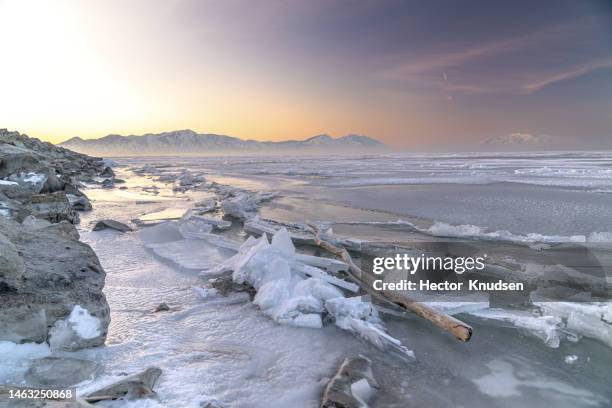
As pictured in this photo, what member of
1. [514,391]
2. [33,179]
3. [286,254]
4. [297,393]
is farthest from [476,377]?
[33,179]

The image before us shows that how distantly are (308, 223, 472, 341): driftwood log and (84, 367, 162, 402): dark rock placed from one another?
3111mm

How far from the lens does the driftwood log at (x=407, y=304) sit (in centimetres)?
390

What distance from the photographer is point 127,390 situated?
2.75m

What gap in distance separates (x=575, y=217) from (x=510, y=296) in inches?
255

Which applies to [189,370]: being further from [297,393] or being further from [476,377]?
[476,377]

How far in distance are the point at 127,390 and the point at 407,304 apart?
3.37 meters

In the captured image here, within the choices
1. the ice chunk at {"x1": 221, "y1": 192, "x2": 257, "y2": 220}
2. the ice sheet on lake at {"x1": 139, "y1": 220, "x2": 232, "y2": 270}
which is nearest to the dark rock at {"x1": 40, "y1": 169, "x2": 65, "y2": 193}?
the ice sheet on lake at {"x1": 139, "y1": 220, "x2": 232, "y2": 270}

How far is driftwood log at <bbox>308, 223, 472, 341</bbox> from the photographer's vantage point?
3.90 meters

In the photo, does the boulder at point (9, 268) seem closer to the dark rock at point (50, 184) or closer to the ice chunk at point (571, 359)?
the ice chunk at point (571, 359)

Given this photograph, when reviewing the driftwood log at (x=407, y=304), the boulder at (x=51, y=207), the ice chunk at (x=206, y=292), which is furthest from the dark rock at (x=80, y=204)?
the driftwood log at (x=407, y=304)

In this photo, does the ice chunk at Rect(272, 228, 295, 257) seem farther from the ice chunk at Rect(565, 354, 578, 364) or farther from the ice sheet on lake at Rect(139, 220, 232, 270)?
the ice chunk at Rect(565, 354, 578, 364)

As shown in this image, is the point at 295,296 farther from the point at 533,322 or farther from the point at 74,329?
the point at 533,322

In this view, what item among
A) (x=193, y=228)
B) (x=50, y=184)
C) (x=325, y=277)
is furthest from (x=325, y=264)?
(x=50, y=184)

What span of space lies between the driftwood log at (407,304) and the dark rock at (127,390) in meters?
3.11
